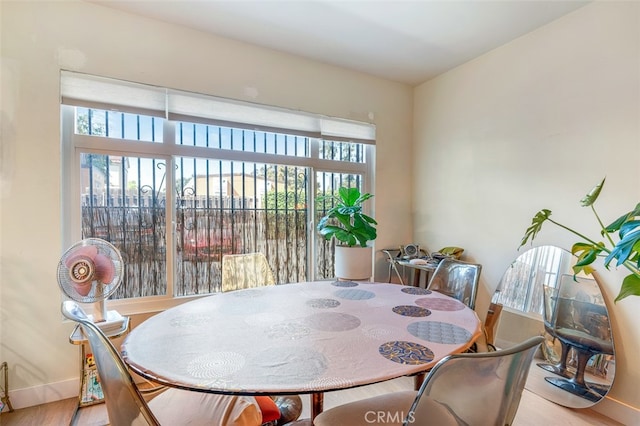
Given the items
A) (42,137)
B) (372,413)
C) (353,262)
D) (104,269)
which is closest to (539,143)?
(353,262)

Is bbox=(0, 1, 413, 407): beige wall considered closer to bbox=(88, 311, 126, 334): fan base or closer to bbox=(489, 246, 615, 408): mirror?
bbox=(88, 311, 126, 334): fan base

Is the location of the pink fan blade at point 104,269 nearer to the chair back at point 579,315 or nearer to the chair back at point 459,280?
the chair back at point 459,280

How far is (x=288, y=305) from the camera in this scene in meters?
1.64

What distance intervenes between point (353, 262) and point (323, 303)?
4.03ft

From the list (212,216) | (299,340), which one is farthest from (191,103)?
(299,340)

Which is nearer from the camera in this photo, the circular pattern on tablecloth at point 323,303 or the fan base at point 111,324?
the circular pattern on tablecloth at point 323,303

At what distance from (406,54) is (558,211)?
1868 millimetres

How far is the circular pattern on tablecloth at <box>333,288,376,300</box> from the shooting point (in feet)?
5.90

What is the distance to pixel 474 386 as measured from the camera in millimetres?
866

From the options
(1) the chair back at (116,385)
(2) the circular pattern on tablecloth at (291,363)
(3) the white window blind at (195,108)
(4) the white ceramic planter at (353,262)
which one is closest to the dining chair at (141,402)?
(1) the chair back at (116,385)

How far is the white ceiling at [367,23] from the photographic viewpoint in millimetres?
2143

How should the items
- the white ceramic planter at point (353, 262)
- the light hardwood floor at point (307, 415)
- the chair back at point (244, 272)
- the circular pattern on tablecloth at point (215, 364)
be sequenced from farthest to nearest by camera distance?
the white ceramic planter at point (353, 262)
the chair back at point (244, 272)
the light hardwood floor at point (307, 415)
the circular pattern on tablecloth at point (215, 364)

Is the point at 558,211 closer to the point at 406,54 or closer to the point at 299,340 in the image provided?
the point at 406,54

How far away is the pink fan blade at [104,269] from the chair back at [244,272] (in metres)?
0.69
